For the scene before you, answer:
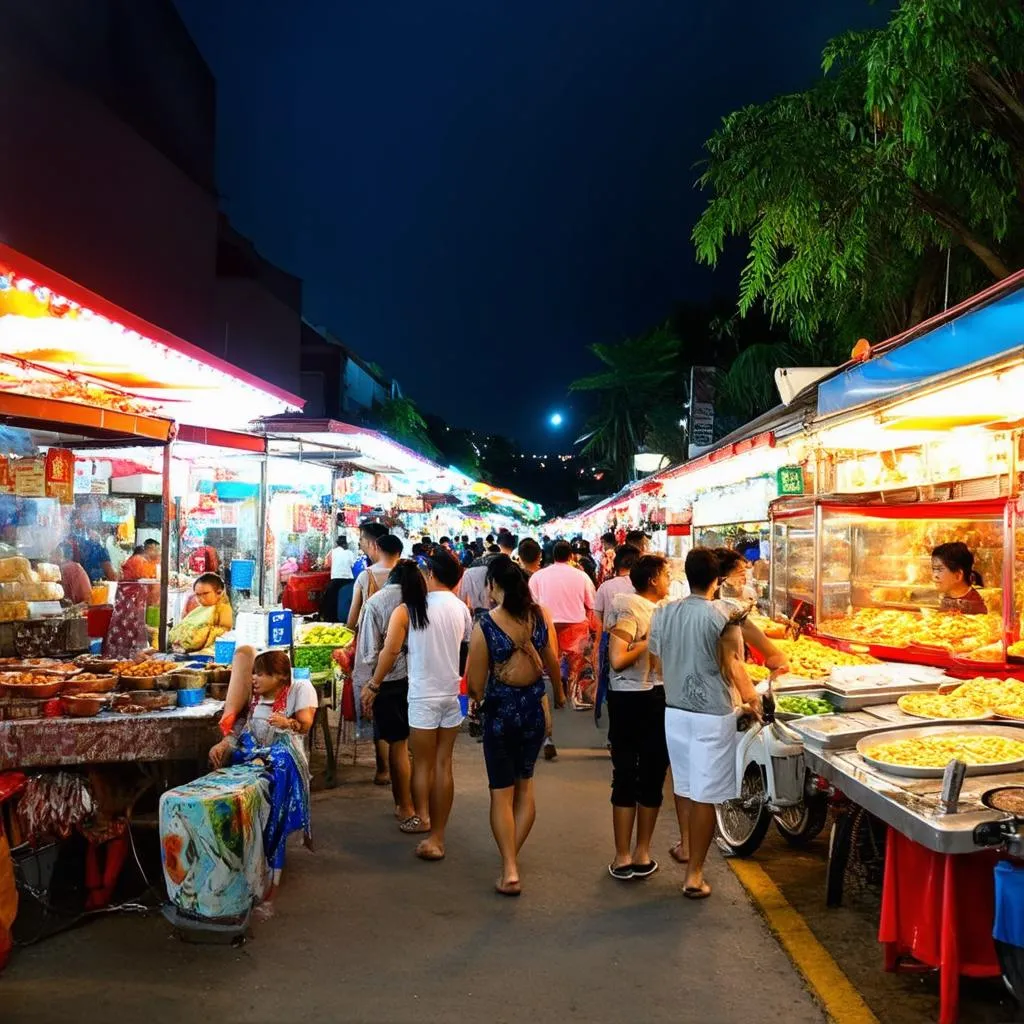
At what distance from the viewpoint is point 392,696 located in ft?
21.9

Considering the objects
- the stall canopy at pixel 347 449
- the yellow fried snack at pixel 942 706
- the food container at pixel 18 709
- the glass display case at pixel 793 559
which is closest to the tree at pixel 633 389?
the stall canopy at pixel 347 449

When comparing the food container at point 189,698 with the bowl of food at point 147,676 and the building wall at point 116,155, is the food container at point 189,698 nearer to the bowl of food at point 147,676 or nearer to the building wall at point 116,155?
the bowl of food at point 147,676

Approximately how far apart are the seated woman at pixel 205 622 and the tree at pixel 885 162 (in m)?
8.65

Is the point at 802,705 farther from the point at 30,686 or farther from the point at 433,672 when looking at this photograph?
the point at 30,686

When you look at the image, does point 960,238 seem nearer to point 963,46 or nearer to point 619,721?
point 963,46

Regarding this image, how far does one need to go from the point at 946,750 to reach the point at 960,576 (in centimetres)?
278

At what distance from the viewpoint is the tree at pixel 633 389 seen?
37.9 meters

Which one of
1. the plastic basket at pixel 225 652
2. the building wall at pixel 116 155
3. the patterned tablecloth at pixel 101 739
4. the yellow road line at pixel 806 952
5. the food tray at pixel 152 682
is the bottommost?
the yellow road line at pixel 806 952

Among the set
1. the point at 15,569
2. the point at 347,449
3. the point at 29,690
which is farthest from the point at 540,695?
the point at 347,449

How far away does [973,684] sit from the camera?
225 inches

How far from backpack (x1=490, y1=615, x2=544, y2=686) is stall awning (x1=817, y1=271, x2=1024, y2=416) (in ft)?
9.05

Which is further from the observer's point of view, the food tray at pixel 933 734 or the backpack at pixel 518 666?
the backpack at pixel 518 666

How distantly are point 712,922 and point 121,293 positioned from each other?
20.1 m

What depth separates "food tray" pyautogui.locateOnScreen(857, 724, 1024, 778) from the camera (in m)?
4.14
